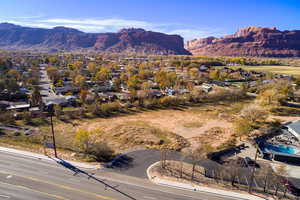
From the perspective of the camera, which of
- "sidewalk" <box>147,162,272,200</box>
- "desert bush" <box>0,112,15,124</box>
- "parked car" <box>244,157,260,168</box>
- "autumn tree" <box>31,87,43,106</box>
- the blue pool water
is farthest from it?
"autumn tree" <box>31,87,43,106</box>

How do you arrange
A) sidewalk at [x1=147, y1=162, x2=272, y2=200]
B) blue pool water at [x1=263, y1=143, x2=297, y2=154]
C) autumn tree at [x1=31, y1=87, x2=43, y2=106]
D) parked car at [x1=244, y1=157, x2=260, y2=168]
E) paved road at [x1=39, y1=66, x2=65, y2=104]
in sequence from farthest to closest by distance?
paved road at [x1=39, y1=66, x2=65, y2=104], autumn tree at [x1=31, y1=87, x2=43, y2=106], blue pool water at [x1=263, y1=143, x2=297, y2=154], parked car at [x1=244, y1=157, x2=260, y2=168], sidewalk at [x1=147, y1=162, x2=272, y2=200]

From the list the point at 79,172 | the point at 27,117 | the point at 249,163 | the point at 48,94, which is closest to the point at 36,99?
the point at 27,117

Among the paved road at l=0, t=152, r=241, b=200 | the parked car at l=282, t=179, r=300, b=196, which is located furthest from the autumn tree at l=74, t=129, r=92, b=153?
the parked car at l=282, t=179, r=300, b=196

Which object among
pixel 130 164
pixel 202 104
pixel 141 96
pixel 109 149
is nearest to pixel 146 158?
pixel 130 164

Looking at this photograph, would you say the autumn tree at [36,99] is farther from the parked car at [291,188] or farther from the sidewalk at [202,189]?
the parked car at [291,188]

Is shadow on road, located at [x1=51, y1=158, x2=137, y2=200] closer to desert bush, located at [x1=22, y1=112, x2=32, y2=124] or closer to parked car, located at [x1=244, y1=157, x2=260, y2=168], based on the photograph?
parked car, located at [x1=244, y1=157, x2=260, y2=168]

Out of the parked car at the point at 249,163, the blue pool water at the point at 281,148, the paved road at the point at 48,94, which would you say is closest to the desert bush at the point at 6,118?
the paved road at the point at 48,94

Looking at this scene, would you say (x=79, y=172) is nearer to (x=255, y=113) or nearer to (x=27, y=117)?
(x=27, y=117)

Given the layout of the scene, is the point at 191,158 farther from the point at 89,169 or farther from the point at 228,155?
the point at 89,169
